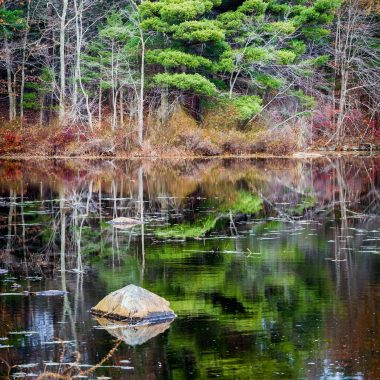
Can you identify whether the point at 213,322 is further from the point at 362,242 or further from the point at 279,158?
the point at 279,158

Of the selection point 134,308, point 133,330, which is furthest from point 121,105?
point 133,330

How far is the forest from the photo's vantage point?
42188 millimetres

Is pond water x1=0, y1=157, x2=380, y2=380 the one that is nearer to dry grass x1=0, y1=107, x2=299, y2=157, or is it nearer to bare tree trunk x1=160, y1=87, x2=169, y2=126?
dry grass x1=0, y1=107, x2=299, y2=157

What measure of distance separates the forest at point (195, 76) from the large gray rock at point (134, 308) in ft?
102

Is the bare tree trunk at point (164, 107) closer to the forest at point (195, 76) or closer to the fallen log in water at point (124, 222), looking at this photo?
the forest at point (195, 76)

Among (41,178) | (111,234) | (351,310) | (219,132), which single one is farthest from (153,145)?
(351,310)

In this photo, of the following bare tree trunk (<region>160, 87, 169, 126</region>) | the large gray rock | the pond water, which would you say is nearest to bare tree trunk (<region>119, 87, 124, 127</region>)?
bare tree trunk (<region>160, 87, 169, 126</region>)

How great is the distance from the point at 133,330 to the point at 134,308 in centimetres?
43

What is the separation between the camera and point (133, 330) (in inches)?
375

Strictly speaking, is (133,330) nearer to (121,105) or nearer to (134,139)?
(134,139)

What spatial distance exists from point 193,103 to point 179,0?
6162mm

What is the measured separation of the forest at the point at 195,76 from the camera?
4219 cm

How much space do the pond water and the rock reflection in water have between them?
0.03 m

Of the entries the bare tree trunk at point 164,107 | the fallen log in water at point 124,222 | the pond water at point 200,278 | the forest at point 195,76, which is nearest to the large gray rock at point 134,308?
the pond water at point 200,278
